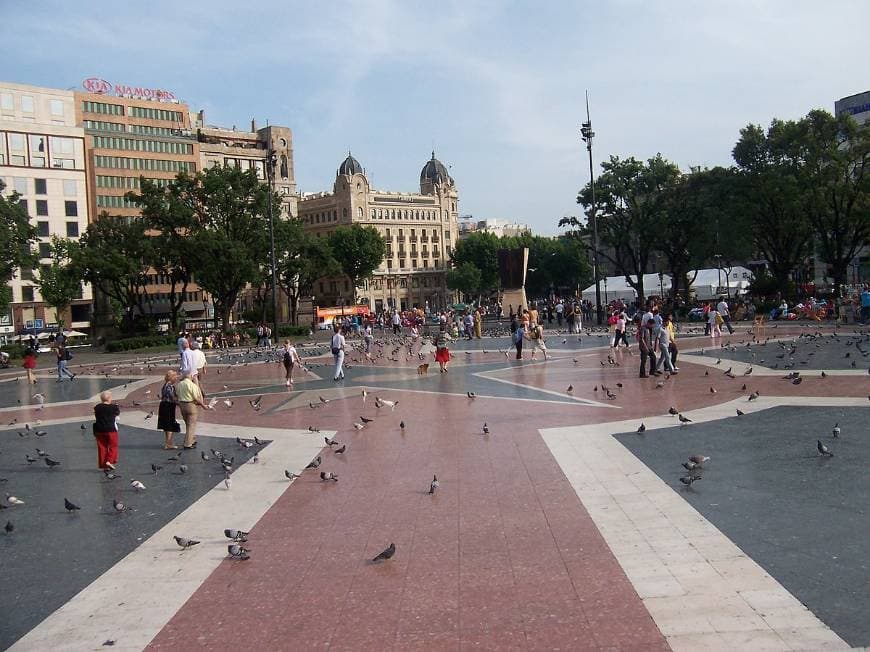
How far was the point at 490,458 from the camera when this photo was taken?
11.1m

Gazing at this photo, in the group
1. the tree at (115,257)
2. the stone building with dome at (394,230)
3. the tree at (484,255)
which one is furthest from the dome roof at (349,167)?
the tree at (115,257)

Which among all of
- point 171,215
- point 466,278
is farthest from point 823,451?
point 466,278

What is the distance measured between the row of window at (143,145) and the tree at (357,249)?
1995cm

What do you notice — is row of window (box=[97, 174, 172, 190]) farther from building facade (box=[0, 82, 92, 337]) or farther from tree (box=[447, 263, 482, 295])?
tree (box=[447, 263, 482, 295])

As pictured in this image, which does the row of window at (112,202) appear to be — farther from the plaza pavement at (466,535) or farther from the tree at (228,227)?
the plaza pavement at (466,535)

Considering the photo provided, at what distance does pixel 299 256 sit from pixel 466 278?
4916 centimetres

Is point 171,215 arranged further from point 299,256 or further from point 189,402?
point 189,402

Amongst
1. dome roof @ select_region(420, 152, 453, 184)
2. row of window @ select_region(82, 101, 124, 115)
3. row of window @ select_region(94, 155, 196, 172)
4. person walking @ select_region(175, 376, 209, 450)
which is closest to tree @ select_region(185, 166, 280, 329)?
person walking @ select_region(175, 376, 209, 450)

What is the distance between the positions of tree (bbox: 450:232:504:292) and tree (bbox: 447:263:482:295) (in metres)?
2.59

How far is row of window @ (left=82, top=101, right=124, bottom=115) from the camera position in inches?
3295

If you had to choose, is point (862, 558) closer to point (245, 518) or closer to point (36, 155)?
point (245, 518)

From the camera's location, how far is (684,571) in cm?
649

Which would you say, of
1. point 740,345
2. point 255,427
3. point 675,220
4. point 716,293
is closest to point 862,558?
point 255,427

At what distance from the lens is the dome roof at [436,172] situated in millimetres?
134125
